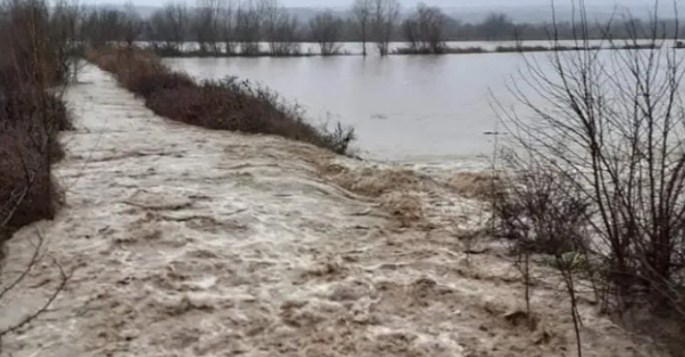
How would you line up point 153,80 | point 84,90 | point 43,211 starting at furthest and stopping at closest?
point 84,90 → point 153,80 → point 43,211

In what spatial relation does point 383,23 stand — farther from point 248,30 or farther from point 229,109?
point 229,109

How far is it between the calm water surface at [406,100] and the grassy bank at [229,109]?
4.69ft

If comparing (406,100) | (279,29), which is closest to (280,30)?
(279,29)

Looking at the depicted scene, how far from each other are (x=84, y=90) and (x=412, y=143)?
1068 cm

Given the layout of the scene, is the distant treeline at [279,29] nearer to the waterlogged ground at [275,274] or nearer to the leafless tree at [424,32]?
the leafless tree at [424,32]

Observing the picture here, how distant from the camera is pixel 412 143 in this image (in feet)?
53.8

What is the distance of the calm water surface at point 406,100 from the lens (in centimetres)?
1606

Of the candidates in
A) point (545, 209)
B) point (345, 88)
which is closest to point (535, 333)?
point (545, 209)

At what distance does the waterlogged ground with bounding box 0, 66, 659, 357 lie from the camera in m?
4.72

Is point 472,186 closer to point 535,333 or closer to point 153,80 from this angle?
point 535,333

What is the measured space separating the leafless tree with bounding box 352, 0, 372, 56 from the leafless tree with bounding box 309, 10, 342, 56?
1924 millimetres

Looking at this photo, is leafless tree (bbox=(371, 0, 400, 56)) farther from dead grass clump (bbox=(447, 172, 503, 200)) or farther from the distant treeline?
dead grass clump (bbox=(447, 172, 503, 200))

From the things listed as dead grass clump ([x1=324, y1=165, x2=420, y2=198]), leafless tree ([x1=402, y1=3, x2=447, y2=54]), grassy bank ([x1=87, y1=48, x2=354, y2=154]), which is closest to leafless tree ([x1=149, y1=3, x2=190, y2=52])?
leafless tree ([x1=402, y1=3, x2=447, y2=54])

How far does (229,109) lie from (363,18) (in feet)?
181
